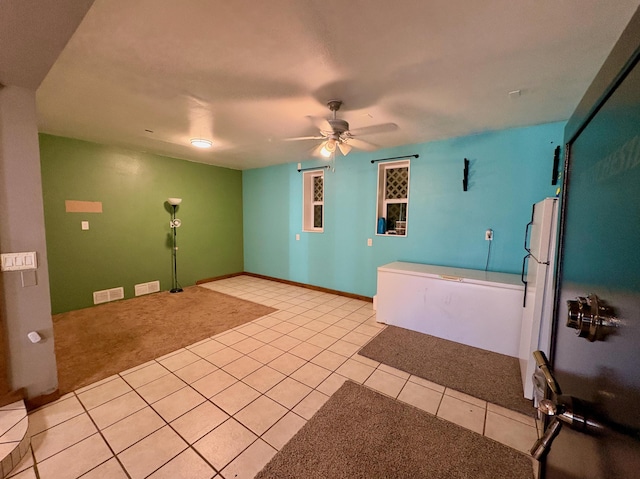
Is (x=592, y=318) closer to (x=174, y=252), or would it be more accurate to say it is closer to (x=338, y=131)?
(x=338, y=131)

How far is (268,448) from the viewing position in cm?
166

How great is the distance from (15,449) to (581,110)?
10.3 feet

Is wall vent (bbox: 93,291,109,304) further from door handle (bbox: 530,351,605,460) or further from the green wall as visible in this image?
door handle (bbox: 530,351,605,460)

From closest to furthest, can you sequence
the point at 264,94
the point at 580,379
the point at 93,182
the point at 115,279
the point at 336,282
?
the point at 580,379, the point at 264,94, the point at 93,182, the point at 115,279, the point at 336,282

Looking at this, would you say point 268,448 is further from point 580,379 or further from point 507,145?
point 507,145

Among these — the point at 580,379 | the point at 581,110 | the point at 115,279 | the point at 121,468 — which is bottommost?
the point at 121,468

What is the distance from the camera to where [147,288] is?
A: 4.66m

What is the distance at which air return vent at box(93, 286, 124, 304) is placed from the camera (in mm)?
4090

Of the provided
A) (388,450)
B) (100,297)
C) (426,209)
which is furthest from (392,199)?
(100,297)

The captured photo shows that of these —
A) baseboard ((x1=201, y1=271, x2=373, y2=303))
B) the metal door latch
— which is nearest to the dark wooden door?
the metal door latch

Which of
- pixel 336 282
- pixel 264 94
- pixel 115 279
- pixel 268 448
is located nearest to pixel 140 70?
pixel 264 94

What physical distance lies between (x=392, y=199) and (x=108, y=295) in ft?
15.9

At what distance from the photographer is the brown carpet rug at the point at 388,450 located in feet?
4.93

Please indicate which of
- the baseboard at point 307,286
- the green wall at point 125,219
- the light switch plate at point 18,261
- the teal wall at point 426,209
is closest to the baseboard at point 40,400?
the light switch plate at point 18,261
